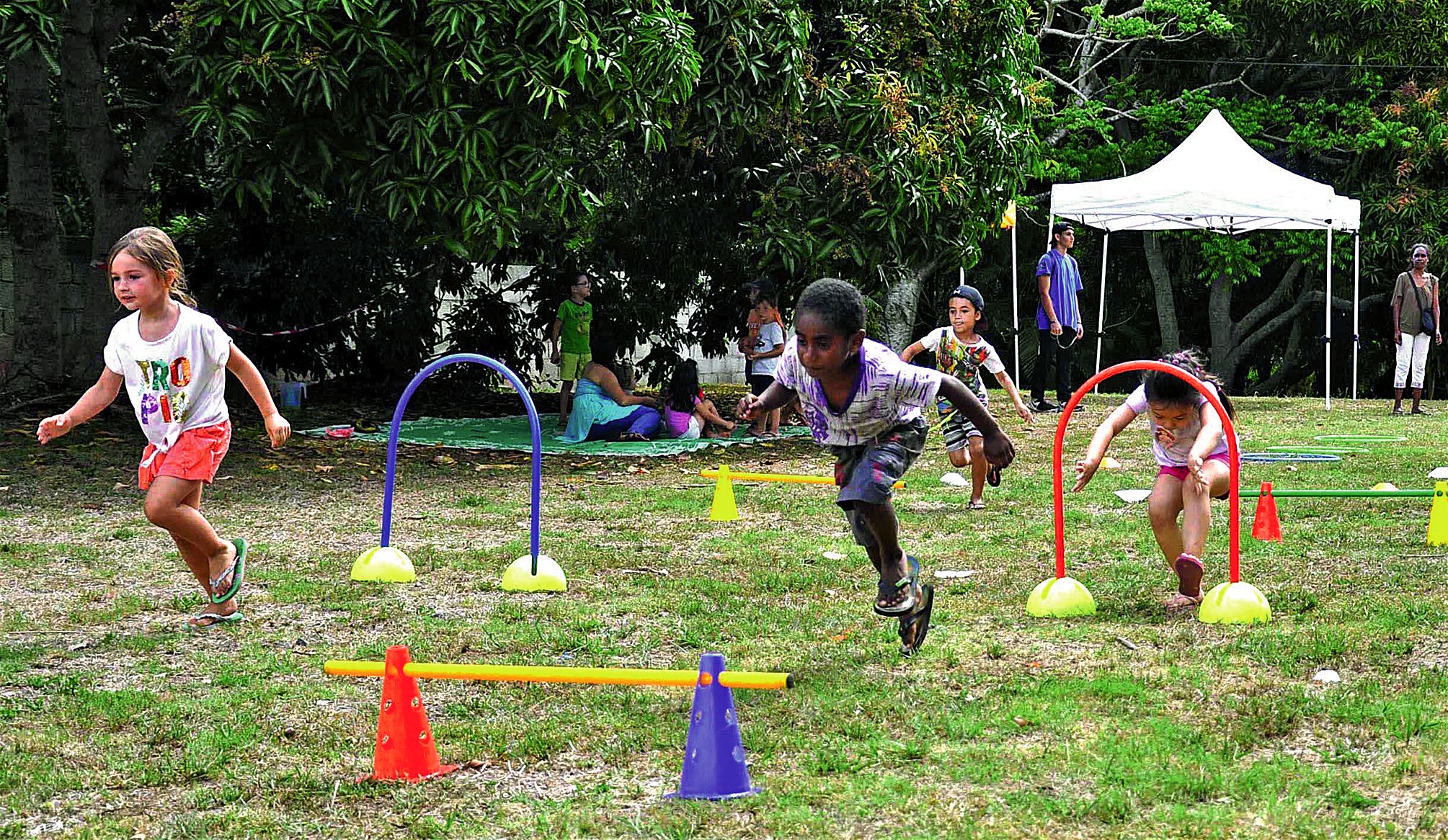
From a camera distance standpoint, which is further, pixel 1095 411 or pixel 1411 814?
pixel 1095 411

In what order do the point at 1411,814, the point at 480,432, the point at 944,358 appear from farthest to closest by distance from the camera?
1. the point at 480,432
2. the point at 944,358
3. the point at 1411,814

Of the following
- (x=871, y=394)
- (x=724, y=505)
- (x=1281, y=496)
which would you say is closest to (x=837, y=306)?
(x=871, y=394)

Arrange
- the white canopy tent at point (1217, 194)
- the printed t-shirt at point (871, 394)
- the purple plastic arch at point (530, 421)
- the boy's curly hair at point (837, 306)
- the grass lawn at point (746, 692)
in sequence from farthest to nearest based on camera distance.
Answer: the white canopy tent at point (1217, 194) → the purple plastic arch at point (530, 421) → the printed t-shirt at point (871, 394) → the boy's curly hair at point (837, 306) → the grass lawn at point (746, 692)

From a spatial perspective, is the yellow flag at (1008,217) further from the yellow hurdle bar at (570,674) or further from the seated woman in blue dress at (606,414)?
the yellow hurdle bar at (570,674)

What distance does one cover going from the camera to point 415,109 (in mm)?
10594

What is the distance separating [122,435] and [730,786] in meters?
11.0

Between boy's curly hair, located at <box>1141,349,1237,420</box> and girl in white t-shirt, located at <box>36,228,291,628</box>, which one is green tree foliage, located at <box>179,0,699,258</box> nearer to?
girl in white t-shirt, located at <box>36,228,291,628</box>

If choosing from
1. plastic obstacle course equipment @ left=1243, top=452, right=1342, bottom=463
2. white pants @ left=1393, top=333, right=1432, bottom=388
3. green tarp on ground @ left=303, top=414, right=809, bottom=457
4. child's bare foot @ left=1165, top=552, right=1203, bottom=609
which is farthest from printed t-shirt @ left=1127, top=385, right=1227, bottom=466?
white pants @ left=1393, top=333, right=1432, bottom=388

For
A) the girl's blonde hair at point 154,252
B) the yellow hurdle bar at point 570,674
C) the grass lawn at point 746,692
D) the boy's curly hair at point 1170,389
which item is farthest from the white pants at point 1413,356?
the yellow hurdle bar at point 570,674

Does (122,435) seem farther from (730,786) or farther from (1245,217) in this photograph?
(1245,217)

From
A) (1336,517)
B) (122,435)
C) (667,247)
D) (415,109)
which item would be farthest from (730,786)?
(667,247)

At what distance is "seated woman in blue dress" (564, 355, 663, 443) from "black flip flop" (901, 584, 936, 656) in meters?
9.00

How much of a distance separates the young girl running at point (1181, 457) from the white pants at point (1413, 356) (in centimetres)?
1179

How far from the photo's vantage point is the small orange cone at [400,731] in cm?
416
